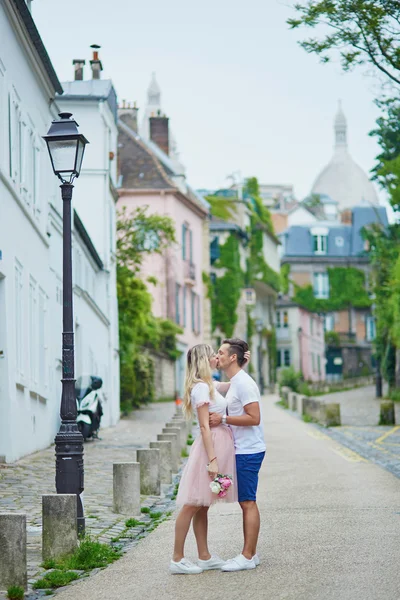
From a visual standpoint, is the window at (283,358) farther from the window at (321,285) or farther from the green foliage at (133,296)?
the green foliage at (133,296)

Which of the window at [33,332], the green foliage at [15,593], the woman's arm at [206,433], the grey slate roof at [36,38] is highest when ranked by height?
the grey slate roof at [36,38]

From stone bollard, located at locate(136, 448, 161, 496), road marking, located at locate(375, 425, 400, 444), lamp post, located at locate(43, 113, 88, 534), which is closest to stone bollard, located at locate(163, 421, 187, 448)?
road marking, located at locate(375, 425, 400, 444)

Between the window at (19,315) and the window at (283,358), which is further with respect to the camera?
the window at (283,358)

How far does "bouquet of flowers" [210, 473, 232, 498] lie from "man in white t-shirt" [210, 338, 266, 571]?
170 millimetres

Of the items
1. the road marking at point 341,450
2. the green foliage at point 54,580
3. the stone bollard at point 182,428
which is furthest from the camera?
the stone bollard at point 182,428

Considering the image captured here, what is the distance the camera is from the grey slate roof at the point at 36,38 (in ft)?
58.1

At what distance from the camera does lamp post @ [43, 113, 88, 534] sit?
10422 mm

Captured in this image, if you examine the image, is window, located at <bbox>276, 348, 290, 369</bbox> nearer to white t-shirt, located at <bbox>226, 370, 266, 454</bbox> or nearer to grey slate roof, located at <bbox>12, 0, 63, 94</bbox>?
grey slate roof, located at <bbox>12, 0, 63, 94</bbox>

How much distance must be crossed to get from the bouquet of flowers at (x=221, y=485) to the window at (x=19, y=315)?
10.7 meters

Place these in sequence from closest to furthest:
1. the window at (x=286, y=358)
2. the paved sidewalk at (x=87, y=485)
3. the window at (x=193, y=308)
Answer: the paved sidewalk at (x=87, y=485) < the window at (x=193, y=308) < the window at (x=286, y=358)

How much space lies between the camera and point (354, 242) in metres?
94.0

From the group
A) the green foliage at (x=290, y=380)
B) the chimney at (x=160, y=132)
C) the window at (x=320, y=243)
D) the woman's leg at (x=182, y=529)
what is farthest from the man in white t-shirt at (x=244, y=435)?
the window at (x=320, y=243)

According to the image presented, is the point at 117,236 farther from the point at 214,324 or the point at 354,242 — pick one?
the point at 354,242

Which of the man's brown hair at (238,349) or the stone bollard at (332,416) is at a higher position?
the man's brown hair at (238,349)
